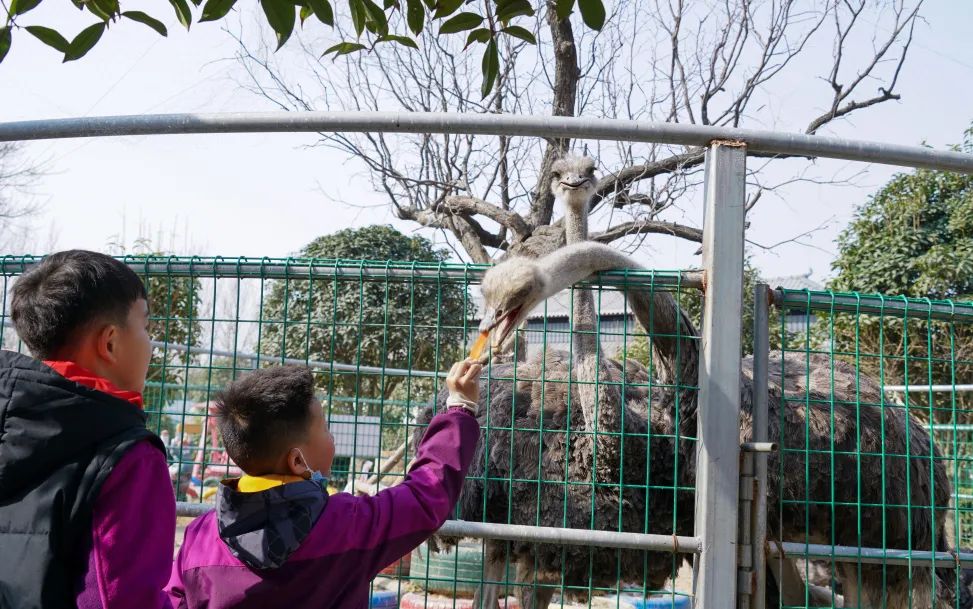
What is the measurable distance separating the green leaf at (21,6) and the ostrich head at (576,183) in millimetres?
3225

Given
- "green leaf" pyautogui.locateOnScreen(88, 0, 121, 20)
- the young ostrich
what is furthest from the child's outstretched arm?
the young ostrich

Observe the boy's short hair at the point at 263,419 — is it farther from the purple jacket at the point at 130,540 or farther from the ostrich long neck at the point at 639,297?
the ostrich long neck at the point at 639,297

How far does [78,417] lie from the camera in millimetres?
1525

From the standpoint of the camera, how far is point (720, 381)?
8.82 ft

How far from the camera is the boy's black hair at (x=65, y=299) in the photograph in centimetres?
169

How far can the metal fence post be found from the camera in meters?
2.63

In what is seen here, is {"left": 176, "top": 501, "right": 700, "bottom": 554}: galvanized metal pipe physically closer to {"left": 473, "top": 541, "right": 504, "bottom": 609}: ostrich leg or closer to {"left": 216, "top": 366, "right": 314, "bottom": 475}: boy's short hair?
{"left": 216, "top": 366, "right": 314, "bottom": 475}: boy's short hair

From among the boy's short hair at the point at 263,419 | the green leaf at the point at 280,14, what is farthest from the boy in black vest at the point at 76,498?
the green leaf at the point at 280,14

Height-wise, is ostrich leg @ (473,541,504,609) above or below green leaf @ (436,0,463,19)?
below

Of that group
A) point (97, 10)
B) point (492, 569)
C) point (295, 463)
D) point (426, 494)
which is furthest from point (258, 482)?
point (492, 569)

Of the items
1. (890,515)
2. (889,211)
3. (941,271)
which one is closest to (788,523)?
(890,515)

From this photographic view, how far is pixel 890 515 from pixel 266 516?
328cm

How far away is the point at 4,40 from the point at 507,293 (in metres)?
1.58

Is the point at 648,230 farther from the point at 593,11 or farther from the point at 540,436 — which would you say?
the point at 593,11
